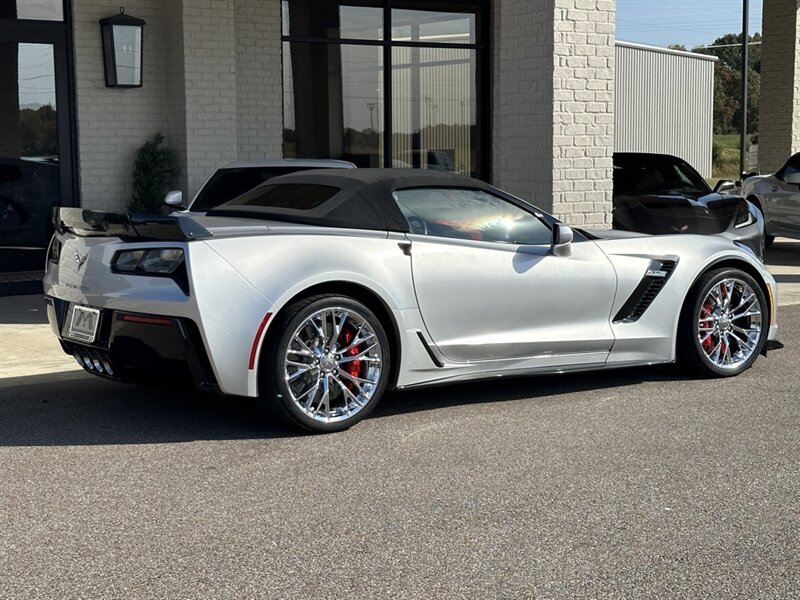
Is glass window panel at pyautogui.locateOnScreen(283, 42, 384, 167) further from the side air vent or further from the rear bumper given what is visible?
the rear bumper

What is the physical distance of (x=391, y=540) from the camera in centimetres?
449

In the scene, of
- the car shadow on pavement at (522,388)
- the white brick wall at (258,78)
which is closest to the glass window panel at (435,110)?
the white brick wall at (258,78)

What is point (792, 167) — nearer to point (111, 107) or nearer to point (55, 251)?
point (111, 107)

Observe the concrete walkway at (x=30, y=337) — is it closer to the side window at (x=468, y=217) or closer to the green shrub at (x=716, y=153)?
the side window at (x=468, y=217)

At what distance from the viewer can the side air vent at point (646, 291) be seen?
24.0 feet

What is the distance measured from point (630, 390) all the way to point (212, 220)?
2821mm

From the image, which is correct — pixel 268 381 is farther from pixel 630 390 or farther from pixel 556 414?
pixel 630 390

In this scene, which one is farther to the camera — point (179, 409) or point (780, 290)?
point (780, 290)

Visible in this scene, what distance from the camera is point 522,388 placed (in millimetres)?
7441

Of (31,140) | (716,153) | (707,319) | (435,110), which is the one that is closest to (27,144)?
(31,140)

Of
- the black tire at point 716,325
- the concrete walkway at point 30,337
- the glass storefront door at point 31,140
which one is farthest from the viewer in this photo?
the glass storefront door at point 31,140

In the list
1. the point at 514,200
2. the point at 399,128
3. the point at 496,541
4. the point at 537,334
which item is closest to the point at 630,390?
the point at 537,334

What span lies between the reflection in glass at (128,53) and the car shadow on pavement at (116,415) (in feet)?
19.9

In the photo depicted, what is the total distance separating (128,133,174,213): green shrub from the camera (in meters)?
13.1
